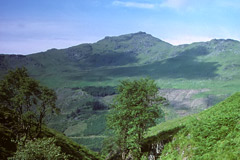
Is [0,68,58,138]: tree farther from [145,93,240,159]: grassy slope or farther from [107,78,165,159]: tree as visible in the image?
[145,93,240,159]: grassy slope

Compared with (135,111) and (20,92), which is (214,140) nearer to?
(135,111)

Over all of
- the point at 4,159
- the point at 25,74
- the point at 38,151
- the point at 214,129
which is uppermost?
the point at 25,74

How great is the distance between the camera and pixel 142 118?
40.5 m

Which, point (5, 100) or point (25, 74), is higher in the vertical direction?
point (25, 74)

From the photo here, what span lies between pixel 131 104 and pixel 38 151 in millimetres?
20534

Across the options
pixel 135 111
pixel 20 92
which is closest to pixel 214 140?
pixel 135 111

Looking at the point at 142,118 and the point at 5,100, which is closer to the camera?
the point at 142,118

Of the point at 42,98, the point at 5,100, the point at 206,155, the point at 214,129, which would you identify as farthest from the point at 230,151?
the point at 5,100

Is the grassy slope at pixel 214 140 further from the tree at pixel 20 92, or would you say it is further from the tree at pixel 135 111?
the tree at pixel 20 92

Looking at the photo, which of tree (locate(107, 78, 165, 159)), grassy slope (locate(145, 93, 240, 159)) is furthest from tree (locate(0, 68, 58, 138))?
grassy slope (locate(145, 93, 240, 159))

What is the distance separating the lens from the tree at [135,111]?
41.6 m

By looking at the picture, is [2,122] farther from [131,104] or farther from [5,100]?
[131,104]

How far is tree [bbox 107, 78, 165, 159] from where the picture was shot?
4162 cm

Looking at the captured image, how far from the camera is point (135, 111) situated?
41.4 m
